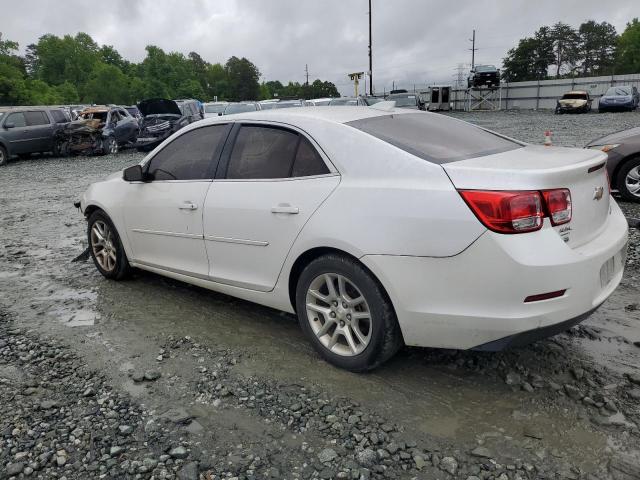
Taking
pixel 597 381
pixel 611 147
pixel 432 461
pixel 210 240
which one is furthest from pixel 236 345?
pixel 611 147

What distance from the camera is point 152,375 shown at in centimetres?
340

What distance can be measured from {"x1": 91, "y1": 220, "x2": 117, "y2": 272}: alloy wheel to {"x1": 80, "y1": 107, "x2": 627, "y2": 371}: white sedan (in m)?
1.09

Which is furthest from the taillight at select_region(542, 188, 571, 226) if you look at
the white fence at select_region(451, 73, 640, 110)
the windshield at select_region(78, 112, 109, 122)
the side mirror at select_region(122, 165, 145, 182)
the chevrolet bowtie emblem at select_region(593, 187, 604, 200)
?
the white fence at select_region(451, 73, 640, 110)

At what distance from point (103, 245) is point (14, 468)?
298 centimetres

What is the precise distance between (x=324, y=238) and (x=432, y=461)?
131 cm

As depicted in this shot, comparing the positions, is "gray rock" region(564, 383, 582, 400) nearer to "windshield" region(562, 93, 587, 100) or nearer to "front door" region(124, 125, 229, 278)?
"front door" region(124, 125, 229, 278)

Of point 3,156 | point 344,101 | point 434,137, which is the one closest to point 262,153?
point 434,137

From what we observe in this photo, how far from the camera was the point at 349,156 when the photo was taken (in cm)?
325

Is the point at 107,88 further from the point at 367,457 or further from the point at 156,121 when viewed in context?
the point at 367,457

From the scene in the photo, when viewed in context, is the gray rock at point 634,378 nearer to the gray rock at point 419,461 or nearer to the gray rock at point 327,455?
the gray rock at point 419,461

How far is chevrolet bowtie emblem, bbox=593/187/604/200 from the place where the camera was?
3082mm

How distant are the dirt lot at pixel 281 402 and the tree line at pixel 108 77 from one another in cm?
6244

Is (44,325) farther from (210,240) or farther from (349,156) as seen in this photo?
(349,156)

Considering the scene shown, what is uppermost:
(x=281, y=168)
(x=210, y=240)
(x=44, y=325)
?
(x=281, y=168)
